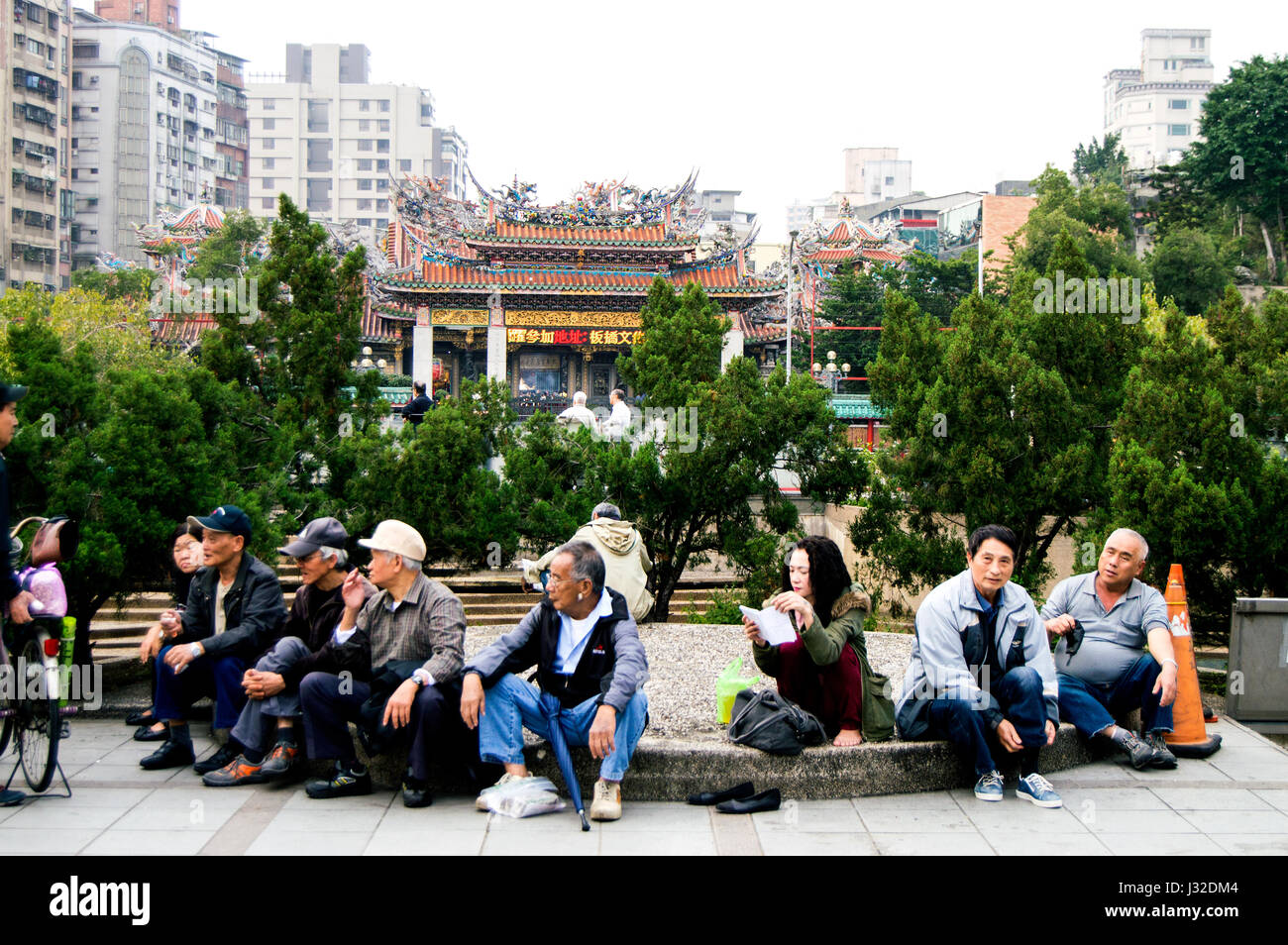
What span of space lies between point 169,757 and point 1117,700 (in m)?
4.91

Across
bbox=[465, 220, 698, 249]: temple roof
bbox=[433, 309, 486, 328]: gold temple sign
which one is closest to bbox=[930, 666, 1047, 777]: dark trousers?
bbox=[465, 220, 698, 249]: temple roof

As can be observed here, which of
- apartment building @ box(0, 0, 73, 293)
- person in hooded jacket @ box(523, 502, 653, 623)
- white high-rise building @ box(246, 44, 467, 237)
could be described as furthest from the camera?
white high-rise building @ box(246, 44, 467, 237)

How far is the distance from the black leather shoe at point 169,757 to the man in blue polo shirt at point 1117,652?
176 inches

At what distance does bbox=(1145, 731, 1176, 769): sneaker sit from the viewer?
5.95 m

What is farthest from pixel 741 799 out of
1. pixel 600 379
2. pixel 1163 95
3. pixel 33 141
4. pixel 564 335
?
pixel 1163 95

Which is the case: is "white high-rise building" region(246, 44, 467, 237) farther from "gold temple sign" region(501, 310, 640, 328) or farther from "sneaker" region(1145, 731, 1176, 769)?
"sneaker" region(1145, 731, 1176, 769)

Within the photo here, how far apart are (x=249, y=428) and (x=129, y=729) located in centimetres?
406

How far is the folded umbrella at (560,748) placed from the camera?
498 cm

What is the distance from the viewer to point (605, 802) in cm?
503

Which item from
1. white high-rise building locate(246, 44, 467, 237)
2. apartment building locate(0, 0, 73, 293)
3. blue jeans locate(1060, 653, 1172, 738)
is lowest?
blue jeans locate(1060, 653, 1172, 738)

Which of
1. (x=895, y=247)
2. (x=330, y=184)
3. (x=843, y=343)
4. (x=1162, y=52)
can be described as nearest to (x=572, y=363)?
(x=843, y=343)

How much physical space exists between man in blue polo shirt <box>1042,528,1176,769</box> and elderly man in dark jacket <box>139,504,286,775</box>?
4091mm

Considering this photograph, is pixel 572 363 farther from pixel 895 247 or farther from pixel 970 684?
pixel 970 684

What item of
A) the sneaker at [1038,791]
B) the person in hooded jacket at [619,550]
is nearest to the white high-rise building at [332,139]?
the person in hooded jacket at [619,550]
